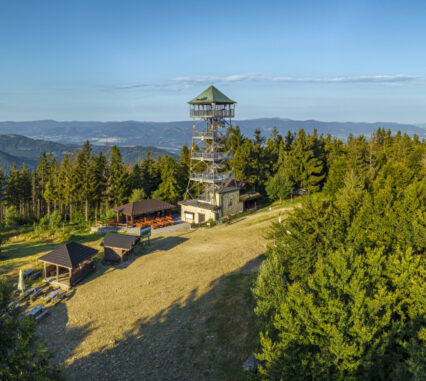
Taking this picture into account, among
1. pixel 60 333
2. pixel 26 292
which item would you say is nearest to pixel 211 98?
pixel 26 292

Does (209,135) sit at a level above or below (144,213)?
above

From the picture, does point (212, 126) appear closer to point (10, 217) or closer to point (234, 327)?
point (234, 327)

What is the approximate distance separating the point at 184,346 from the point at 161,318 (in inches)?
121

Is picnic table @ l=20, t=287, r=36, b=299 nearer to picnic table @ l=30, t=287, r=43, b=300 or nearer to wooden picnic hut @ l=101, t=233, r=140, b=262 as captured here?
picnic table @ l=30, t=287, r=43, b=300

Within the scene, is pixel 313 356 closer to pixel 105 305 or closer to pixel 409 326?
pixel 409 326

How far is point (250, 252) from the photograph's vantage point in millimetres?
27297

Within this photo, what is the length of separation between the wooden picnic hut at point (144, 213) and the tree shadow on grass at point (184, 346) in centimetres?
2182

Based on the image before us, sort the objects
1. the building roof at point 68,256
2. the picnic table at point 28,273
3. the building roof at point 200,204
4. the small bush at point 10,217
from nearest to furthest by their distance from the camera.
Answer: the building roof at point 68,256, the picnic table at point 28,273, the building roof at point 200,204, the small bush at point 10,217

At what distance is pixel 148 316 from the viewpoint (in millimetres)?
18141

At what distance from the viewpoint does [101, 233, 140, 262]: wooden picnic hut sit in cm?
2670

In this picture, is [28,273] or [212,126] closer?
[28,273]

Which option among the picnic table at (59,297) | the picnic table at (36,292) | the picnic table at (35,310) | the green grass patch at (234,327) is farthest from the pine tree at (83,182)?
the green grass patch at (234,327)

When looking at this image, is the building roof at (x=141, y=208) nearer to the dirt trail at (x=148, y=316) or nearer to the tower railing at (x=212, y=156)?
the tower railing at (x=212, y=156)

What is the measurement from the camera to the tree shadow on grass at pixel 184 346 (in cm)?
1358
